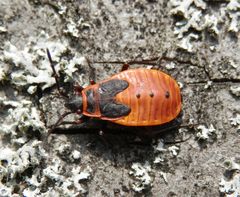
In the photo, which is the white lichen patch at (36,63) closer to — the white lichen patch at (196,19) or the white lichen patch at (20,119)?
the white lichen patch at (20,119)

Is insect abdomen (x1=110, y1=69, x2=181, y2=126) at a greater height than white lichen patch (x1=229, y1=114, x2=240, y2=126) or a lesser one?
greater

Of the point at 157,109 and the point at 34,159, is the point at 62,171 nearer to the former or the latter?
the point at 34,159

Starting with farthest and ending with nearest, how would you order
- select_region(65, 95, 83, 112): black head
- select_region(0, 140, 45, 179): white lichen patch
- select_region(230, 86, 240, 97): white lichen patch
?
select_region(230, 86, 240, 97): white lichen patch
select_region(65, 95, 83, 112): black head
select_region(0, 140, 45, 179): white lichen patch

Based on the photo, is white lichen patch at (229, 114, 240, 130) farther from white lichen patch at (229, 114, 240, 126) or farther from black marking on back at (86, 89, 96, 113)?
black marking on back at (86, 89, 96, 113)

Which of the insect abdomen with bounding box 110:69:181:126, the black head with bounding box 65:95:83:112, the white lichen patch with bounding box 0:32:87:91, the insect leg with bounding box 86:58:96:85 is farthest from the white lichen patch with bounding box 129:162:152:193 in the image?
the white lichen patch with bounding box 0:32:87:91

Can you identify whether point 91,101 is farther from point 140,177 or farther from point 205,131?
point 205,131

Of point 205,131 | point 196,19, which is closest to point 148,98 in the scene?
point 205,131

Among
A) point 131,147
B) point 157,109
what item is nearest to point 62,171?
point 131,147

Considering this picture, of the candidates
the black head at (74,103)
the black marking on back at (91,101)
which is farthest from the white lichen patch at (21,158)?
the black marking on back at (91,101)
